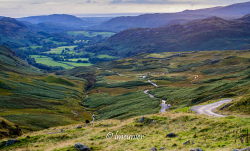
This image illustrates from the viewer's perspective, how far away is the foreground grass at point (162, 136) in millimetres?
32312

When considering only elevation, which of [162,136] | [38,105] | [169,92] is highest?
[162,136]

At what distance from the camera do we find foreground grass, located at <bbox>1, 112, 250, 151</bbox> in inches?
1272

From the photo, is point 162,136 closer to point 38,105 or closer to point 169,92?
point 169,92

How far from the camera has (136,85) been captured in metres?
177

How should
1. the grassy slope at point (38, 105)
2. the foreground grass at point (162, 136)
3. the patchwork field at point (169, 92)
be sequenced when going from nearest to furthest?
the foreground grass at point (162, 136)
the grassy slope at point (38, 105)
the patchwork field at point (169, 92)

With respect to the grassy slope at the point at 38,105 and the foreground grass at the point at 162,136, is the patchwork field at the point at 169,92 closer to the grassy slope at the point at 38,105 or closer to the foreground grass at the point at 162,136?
the grassy slope at the point at 38,105

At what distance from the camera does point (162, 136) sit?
3931 cm

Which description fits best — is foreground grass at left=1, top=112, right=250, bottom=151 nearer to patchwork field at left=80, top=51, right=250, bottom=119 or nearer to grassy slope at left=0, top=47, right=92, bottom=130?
grassy slope at left=0, top=47, right=92, bottom=130

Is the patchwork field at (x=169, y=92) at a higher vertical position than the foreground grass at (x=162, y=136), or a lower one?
lower

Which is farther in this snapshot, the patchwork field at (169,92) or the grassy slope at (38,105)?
the patchwork field at (169,92)

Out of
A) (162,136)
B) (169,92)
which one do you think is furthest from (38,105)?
(162,136)

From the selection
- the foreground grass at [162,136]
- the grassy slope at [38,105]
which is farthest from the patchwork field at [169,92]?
the foreground grass at [162,136]

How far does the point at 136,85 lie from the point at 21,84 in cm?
7052

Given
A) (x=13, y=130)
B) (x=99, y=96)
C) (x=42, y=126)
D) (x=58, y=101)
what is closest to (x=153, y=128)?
(x=13, y=130)
